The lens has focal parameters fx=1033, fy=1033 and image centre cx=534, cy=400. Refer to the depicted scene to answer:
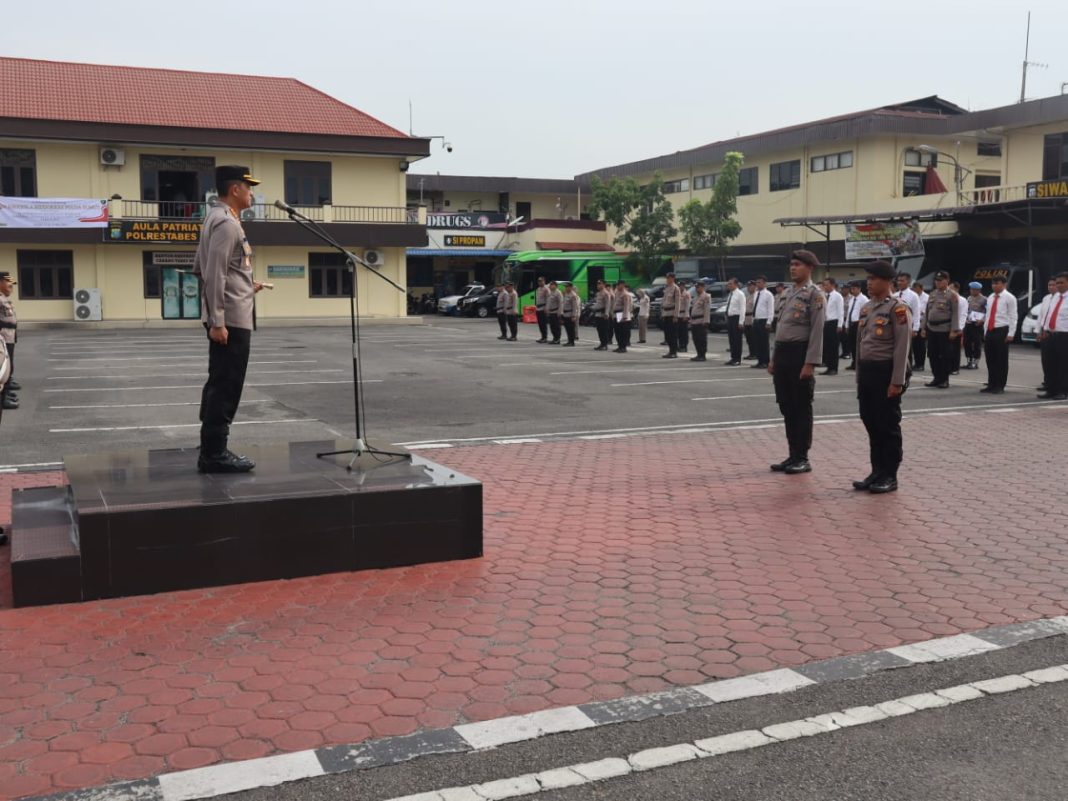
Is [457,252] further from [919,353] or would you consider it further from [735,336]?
[919,353]

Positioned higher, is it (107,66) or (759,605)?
(107,66)

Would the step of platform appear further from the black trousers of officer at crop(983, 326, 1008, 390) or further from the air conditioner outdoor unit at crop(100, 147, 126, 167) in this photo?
the air conditioner outdoor unit at crop(100, 147, 126, 167)

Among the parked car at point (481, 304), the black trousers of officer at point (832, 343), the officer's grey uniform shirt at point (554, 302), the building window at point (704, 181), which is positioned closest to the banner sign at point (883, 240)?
the officer's grey uniform shirt at point (554, 302)

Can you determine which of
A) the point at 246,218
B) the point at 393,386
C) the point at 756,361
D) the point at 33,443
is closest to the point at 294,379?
the point at 393,386

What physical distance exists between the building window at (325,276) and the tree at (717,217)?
15.0m

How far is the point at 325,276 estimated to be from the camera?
4078cm

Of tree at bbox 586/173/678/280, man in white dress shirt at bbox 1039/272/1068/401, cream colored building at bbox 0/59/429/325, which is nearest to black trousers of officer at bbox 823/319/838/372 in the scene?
man in white dress shirt at bbox 1039/272/1068/401

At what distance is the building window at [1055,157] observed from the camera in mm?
32812

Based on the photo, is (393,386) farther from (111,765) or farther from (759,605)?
(111,765)

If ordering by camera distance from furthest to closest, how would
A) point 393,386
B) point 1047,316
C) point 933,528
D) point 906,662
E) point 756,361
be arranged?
point 756,361, point 393,386, point 1047,316, point 933,528, point 906,662

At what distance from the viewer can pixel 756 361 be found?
74.3 ft

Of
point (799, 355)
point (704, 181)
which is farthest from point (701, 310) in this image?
point (704, 181)

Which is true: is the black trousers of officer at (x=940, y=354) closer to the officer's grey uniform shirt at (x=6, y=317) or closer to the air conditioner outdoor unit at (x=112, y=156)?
the officer's grey uniform shirt at (x=6, y=317)

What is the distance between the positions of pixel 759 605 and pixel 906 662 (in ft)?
3.35
